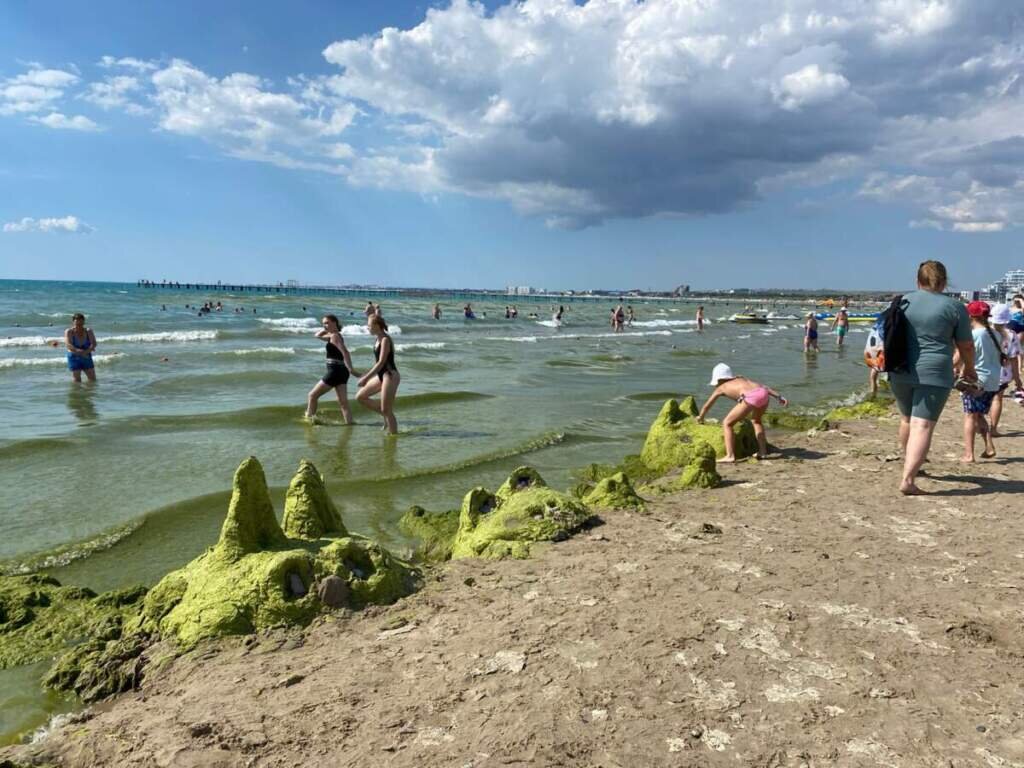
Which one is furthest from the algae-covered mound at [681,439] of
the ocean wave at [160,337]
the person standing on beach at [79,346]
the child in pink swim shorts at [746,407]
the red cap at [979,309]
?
the ocean wave at [160,337]

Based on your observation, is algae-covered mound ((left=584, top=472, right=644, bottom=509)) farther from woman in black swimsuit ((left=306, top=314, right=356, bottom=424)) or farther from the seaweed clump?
woman in black swimsuit ((left=306, top=314, right=356, bottom=424))

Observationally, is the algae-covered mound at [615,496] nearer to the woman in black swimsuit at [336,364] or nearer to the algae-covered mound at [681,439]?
the algae-covered mound at [681,439]

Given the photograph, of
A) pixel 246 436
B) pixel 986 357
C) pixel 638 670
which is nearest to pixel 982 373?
pixel 986 357

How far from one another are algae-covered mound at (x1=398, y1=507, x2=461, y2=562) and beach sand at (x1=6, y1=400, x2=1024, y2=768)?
0.81m

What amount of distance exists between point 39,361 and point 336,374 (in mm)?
14372

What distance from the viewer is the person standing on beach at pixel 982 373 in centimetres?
686

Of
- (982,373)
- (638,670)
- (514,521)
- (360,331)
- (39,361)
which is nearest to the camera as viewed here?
(638,670)

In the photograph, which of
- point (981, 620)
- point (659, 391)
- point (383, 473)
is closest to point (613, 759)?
point (981, 620)

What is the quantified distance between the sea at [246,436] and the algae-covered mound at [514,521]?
79cm

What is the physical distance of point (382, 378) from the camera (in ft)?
32.7

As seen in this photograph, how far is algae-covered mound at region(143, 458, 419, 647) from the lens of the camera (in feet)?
11.5

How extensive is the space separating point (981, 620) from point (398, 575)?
312 centimetres

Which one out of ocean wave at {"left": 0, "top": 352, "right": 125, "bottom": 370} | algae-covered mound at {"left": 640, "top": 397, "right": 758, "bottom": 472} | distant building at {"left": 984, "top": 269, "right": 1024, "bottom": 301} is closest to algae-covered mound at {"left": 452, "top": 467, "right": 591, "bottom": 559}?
algae-covered mound at {"left": 640, "top": 397, "right": 758, "bottom": 472}

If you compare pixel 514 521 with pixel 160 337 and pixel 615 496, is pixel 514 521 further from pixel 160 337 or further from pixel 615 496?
pixel 160 337
